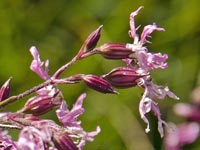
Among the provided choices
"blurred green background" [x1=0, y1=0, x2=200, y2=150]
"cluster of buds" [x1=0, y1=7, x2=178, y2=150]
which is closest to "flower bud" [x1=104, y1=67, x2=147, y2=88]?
"cluster of buds" [x1=0, y1=7, x2=178, y2=150]

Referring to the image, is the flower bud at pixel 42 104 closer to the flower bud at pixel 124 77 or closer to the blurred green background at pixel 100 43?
the flower bud at pixel 124 77

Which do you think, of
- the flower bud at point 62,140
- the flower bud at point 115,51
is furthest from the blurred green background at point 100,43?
the flower bud at point 62,140

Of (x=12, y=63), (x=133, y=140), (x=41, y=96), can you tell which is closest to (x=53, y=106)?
(x=41, y=96)

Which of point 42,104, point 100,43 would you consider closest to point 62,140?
point 42,104

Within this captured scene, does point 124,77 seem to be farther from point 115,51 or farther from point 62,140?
point 62,140

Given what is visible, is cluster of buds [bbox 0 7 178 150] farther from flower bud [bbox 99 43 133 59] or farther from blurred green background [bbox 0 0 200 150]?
blurred green background [bbox 0 0 200 150]

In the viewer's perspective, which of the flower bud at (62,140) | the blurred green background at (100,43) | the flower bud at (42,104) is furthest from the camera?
the blurred green background at (100,43)
